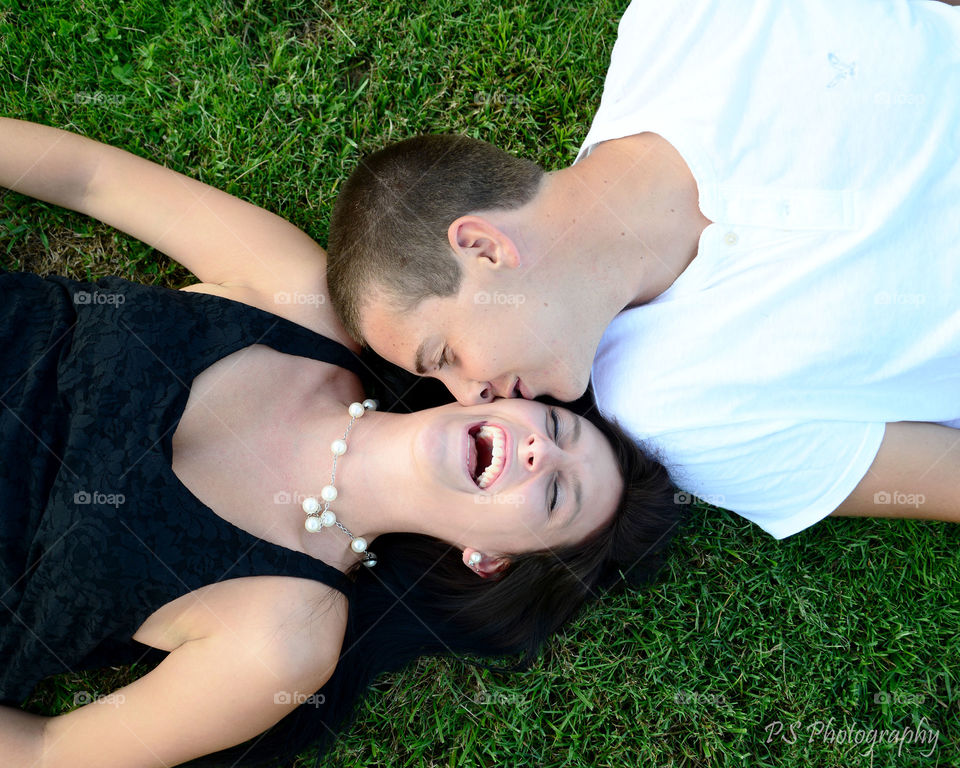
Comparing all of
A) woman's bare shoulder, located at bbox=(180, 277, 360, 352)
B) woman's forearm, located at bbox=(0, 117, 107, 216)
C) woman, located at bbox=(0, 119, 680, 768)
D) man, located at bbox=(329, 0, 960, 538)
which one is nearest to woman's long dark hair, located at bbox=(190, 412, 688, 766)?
woman, located at bbox=(0, 119, 680, 768)

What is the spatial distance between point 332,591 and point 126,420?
3.10 feet

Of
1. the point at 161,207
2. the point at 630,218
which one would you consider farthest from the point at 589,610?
the point at 161,207

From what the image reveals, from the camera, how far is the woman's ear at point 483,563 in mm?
2813

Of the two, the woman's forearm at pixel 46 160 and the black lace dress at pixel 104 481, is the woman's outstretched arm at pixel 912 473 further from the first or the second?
the woman's forearm at pixel 46 160

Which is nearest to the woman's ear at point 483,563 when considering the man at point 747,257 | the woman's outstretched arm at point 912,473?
the man at point 747,257

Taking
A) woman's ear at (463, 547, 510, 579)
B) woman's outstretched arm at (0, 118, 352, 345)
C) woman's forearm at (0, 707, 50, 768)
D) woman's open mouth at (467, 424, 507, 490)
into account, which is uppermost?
woman's outstretched arm at (0, 118, 352, 345)

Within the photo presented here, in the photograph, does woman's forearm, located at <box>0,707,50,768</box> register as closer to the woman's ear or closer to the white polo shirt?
the woman's ear

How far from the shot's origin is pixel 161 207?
3.09 m

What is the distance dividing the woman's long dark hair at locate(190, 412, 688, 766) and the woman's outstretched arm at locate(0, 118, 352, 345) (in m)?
0.99

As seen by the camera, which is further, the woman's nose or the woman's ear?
the woman's ear

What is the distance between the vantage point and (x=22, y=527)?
8.67 ft

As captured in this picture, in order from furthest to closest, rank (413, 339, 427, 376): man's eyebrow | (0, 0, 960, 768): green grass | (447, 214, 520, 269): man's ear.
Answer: (0, 0, 960, 768): green grass → (413, 339, 427, 376): man's eyebrow → (447, 214, 520, 269): man's ear

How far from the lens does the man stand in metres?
2.60

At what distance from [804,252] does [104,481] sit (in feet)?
8.50
